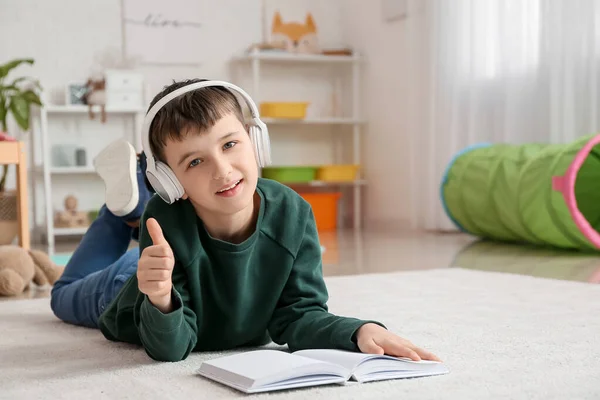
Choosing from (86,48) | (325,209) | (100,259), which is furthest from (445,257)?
(86,48)

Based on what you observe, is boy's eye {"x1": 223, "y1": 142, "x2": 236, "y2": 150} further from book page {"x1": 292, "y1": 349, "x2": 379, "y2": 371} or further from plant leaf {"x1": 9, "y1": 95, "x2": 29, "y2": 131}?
plant leaf {"x1": 9, "y1": 95, "x2": 29, "y2": 131}

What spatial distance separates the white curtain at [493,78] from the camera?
379cm

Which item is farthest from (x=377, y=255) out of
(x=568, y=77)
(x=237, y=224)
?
(x=237, y=224)

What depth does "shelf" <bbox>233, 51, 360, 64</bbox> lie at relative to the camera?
5219 mm

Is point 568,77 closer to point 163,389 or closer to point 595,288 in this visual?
point 595,288

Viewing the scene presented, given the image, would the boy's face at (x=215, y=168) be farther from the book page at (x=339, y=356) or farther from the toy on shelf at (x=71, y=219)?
the toy on shelf at (x=71, y=219)

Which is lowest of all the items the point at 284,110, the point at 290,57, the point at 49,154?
the point at 49,154

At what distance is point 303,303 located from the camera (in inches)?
56.6

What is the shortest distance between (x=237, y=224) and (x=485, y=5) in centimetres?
338

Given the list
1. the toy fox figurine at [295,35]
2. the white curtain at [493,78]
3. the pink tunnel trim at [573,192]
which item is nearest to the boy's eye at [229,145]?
the pink tunnel trim at [573,192]

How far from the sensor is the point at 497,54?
435 centimetres

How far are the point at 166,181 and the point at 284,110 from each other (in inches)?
155

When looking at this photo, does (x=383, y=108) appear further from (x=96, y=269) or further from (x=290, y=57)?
(x=96, y=269)

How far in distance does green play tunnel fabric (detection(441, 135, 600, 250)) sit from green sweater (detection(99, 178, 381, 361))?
207 centimetres
